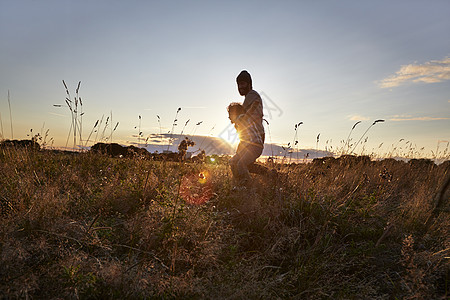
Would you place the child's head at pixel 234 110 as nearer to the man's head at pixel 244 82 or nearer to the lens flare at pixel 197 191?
the man's head at pixel 244 82

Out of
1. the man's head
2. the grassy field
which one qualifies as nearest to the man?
the man's head

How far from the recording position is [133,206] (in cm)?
368

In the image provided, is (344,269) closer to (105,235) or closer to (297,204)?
(297,204)

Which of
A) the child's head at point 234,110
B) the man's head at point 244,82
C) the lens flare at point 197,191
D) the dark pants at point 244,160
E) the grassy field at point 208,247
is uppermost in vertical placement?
the man's head at point 244,82

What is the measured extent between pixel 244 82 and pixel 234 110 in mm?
627

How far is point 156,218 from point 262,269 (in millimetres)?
1280

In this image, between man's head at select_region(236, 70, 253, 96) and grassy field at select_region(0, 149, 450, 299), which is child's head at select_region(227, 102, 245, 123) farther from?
grassy field at select_region(0, 149, 450, 299)

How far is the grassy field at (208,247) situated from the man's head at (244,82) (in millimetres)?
2408

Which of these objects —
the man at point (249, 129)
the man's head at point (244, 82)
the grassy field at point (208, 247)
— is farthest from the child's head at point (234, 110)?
the grassy field at point (208, 247)

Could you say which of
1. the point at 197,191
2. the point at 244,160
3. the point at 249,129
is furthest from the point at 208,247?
the point at 249,129

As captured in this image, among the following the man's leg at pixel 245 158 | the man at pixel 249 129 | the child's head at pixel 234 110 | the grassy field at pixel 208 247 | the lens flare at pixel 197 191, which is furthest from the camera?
the child's head at pixel 234 110

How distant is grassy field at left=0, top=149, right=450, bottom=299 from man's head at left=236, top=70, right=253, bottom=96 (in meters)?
2.41

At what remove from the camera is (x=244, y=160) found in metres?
5.41

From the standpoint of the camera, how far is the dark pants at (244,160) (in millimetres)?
5289
